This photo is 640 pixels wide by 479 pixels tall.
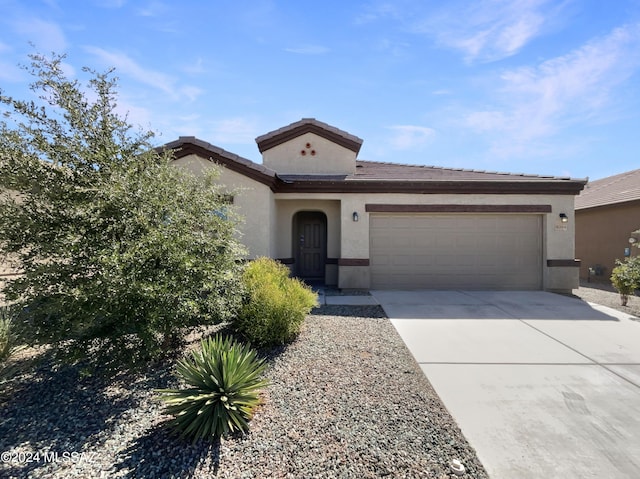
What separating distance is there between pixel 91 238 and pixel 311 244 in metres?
8.35

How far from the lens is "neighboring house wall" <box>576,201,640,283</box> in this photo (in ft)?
41.8

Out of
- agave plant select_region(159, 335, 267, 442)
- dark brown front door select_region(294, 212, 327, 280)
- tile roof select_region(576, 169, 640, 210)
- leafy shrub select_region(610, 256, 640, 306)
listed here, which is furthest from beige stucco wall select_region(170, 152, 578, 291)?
agave plant select_region(159, 335, 267, 442)

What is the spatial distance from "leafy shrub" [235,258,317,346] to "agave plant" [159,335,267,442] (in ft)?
5.16

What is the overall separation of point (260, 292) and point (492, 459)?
12.2 feet

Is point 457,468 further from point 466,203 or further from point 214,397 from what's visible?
point 466,203

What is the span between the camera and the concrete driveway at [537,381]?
3000mm

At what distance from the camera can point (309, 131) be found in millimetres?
11492

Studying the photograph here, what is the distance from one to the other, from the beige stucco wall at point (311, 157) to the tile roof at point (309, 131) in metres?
0.14

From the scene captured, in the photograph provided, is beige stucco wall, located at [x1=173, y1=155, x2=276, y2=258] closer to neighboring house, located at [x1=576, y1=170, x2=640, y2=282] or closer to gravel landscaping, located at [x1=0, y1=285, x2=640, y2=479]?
gravel landscaping, located at [x1=0, y1=285, x2=640, y2=479]

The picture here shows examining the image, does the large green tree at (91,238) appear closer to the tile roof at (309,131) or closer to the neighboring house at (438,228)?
the neighboring house at (438,228)

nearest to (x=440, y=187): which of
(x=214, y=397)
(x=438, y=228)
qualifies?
(x=438, y=228)

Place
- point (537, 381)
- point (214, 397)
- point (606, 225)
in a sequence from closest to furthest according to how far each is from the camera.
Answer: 1. point (214, 397)
2. point (537, 381)
3. point (606, 225)

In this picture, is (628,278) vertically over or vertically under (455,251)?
under

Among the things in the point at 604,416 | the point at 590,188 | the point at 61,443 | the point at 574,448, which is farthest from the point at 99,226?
the point at 590,188
